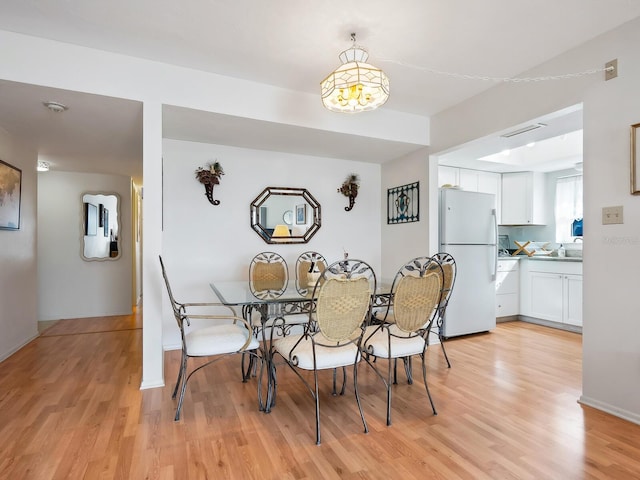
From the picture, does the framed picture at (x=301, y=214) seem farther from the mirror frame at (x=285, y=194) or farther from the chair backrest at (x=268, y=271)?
the chair backrest at (x=268, y=271)

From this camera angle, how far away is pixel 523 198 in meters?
5.19

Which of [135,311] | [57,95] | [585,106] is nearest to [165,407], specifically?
[57,95]

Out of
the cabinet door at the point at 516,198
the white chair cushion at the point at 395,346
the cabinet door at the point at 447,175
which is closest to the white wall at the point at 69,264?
the white chair cushion at the point at 395,346

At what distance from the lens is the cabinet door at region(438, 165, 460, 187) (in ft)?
15.5

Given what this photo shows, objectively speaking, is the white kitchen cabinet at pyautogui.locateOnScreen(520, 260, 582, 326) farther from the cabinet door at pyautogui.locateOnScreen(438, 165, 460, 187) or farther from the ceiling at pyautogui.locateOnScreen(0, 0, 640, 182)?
the ceiling at pyautogui.locateOnScreen(0, 0, 640, 182)

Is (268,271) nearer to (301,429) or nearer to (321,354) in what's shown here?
(321,354)

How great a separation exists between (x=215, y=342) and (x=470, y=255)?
3.04m

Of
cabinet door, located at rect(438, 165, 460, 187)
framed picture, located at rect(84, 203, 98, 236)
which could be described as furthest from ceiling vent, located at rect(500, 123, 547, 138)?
framed picture, located at rect(84, 203, 98, 236)

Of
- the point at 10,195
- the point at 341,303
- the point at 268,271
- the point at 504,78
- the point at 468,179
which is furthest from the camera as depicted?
the point at 468,179

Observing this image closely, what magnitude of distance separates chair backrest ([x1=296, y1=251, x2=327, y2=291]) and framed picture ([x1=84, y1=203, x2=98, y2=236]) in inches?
132

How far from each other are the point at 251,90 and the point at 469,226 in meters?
2.78

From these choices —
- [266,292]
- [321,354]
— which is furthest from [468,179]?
[321,354]

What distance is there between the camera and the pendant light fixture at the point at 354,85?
6.86ft

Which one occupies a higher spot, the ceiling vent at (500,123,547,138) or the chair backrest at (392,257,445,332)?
the ceiling vent at (500,123,547,138)
